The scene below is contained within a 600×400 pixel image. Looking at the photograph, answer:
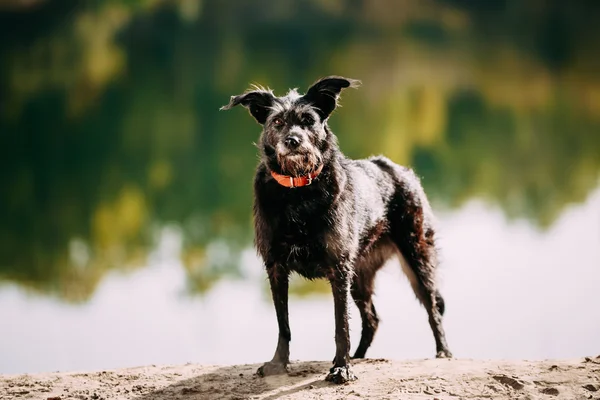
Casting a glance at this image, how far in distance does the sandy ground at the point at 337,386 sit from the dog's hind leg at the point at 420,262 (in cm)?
121

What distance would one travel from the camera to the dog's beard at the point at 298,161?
22.6 feet

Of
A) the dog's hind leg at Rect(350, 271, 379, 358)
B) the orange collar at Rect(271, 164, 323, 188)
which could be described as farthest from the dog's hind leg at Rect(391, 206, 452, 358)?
the orange collar at Rect(271, 164, 323, 188)

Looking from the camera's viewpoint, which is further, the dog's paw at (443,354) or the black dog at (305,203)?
the dog's paw at (443,354)

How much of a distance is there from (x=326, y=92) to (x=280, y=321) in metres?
2.23

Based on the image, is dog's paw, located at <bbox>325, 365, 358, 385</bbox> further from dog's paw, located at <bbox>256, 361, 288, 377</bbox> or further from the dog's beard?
the dog's beard

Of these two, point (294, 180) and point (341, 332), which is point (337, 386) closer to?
point (341, 332)

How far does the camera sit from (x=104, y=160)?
1166 inches

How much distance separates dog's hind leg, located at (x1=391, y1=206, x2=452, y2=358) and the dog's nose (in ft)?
7.29

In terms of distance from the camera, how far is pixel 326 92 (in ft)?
24.0

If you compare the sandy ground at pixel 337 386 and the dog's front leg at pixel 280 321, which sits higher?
the dog's front leg at pixel 280 321

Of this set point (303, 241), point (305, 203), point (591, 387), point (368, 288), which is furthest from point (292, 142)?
point (591, 387)

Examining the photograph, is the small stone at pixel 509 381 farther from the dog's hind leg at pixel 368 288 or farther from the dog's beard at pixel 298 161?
the dog's beard at pixel 298 161

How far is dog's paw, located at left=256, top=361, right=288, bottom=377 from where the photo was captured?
287 inches

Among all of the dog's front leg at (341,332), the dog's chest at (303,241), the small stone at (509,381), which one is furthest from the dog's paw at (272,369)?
the small stone at (509,381)
